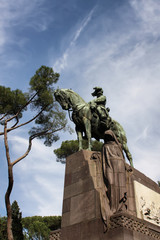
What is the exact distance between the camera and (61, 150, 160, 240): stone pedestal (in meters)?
6.55

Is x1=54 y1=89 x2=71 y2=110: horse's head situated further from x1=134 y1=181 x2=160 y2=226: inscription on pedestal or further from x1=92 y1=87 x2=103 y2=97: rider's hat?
x1=134 y1=181 x2=160 y2=226: inscription on pedestal

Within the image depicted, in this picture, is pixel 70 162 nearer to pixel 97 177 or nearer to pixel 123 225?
pixel 97 177

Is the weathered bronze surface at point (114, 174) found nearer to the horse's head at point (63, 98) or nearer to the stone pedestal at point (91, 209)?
the stone pedestal at point (91, 209)

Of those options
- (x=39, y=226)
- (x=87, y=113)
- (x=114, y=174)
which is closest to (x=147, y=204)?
(x=114, y=174)

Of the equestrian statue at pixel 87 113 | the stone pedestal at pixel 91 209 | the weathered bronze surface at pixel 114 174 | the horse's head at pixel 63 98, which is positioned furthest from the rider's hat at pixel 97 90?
the stone pedestal at pixel 91 209

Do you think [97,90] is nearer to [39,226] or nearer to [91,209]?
[91,209]

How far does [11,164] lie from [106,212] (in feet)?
32.3

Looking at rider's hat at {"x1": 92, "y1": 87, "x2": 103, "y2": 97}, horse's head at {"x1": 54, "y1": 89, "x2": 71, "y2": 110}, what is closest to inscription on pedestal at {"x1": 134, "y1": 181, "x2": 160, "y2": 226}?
horse's head at {"x1": 54, "y1": 89, "x2": 71, "y2": 110}

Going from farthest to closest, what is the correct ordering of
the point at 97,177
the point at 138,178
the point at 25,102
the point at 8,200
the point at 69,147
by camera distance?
the point at 69,147 → the point at 25,102 → the point at 8,200 → the point at 138,178 → the point at 97,177

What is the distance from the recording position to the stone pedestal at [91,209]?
6551 millimetres

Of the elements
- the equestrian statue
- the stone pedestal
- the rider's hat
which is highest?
the rider's hat

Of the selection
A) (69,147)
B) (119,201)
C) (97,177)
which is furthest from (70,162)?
(69,147)

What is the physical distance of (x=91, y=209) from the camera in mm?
7199

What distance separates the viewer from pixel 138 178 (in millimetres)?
8617
